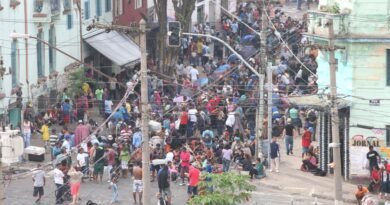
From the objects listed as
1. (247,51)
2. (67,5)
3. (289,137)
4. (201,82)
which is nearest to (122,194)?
(289,137)

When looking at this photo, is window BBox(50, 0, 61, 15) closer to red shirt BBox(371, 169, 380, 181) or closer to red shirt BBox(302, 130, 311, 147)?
red shirt BBox(302, 130, 311, 147)

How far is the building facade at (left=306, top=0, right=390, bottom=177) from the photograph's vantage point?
4647cm

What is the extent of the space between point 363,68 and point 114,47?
19.5m

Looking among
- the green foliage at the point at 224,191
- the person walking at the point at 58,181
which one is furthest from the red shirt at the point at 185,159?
the green foliage at the point at 224,191

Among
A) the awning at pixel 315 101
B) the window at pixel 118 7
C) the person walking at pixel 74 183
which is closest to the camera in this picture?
the person walking at pixel 74 183

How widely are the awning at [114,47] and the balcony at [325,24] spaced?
15.9 m

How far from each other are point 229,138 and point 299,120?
4.69 metres

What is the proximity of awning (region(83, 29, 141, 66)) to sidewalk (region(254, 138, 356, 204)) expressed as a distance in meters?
15.5

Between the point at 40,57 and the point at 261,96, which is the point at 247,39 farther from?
the point at 261,96

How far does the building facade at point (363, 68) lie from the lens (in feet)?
152

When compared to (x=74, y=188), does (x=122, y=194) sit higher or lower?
lower

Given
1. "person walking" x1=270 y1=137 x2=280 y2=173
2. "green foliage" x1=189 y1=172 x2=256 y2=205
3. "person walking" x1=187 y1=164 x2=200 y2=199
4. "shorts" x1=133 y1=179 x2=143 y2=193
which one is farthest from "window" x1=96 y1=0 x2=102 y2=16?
"green foliage" x1=189 y1=172 x2=256 y2=205

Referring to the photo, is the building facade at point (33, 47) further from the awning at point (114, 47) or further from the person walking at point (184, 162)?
the person walking at point (184, 162)

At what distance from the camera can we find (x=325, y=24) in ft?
152
